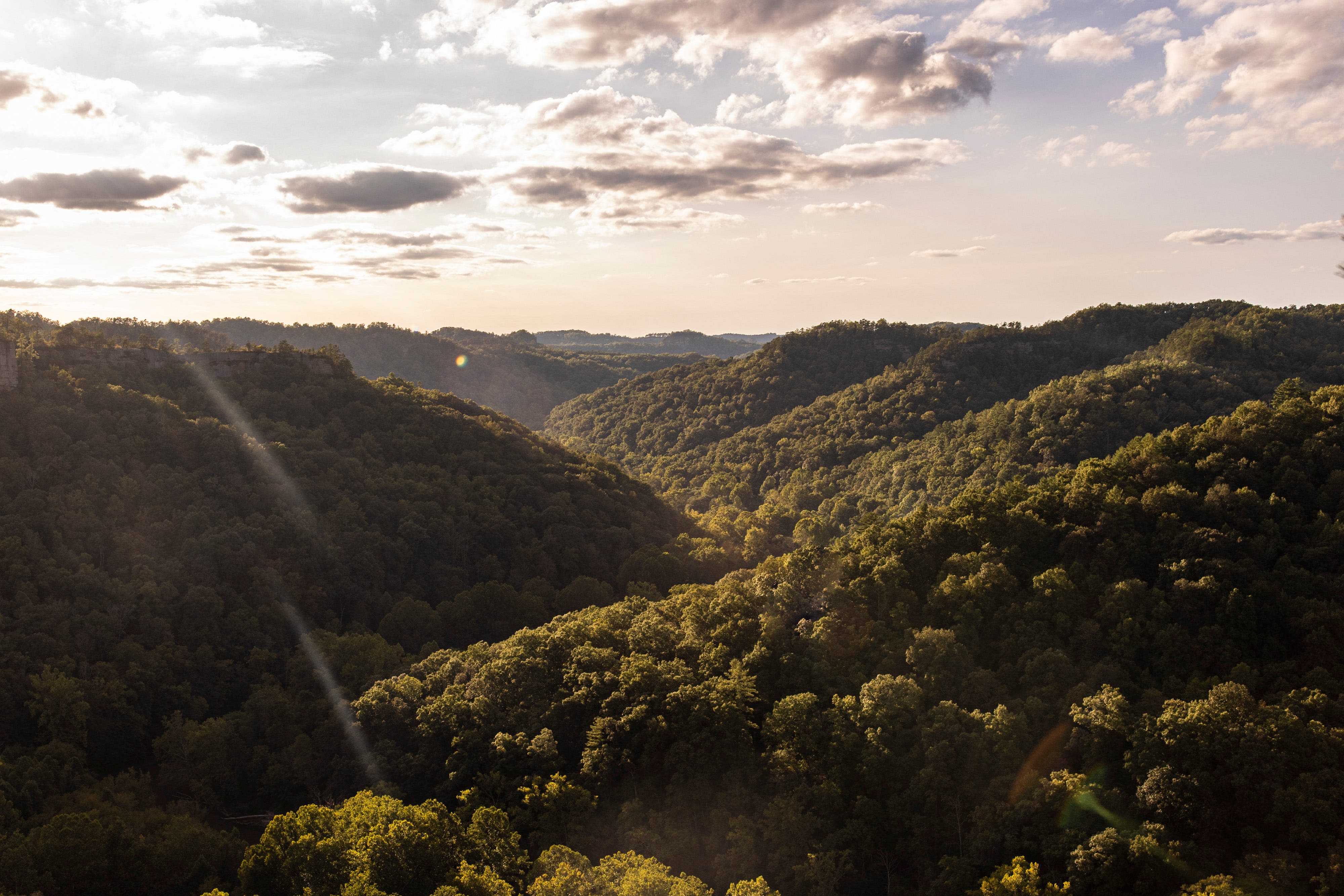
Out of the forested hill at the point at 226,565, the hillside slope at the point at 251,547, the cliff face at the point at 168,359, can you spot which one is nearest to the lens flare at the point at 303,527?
the hillside slope at the point at 251,547

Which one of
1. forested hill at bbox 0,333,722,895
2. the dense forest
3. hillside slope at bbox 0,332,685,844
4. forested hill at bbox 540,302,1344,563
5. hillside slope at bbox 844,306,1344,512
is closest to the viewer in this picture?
the dense forest

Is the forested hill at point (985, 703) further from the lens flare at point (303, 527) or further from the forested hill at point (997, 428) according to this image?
the forested hill at point (997, 428)

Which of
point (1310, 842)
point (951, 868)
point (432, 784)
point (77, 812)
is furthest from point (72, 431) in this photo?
point (1310, 842)

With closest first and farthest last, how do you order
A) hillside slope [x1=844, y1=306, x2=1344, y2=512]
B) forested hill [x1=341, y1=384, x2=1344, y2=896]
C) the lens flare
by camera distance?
forested hill [x1=341, y1=384, x2=1344, y2=896]
the lens flare
hillside slope [x1=844, y1=306, x2=1344, y2=512]

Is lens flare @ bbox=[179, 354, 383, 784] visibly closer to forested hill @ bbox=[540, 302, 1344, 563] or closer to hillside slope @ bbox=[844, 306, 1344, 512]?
forested hill @ bbox=[540, 302, 1344, 563]

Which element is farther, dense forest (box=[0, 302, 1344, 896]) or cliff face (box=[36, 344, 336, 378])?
cliff face (box=[36, 344, 336, 378])

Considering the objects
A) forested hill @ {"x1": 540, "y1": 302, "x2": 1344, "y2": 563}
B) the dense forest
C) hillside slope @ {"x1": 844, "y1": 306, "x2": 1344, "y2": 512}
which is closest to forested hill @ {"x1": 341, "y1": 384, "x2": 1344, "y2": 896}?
the dense forest

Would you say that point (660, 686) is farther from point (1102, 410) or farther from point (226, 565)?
point (1102, 410)
